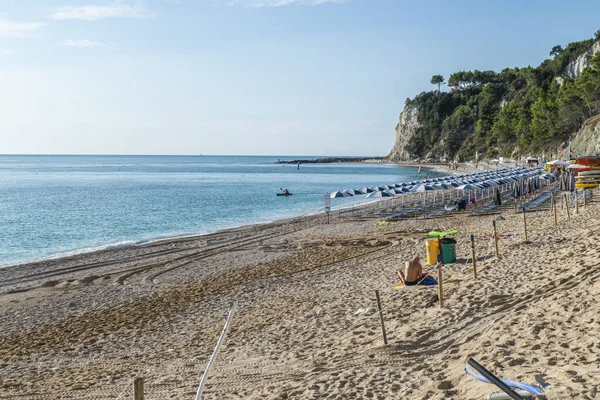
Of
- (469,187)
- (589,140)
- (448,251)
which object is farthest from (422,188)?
(589,140)

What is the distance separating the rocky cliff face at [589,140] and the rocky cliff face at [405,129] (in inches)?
3962

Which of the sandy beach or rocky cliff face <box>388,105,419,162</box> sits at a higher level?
rocky cliff face <box>388,105,419,162</box>

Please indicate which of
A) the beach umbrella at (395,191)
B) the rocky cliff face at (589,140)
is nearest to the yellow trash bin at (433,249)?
the beach umbrella at (395,191)

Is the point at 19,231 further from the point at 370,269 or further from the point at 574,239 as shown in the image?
the point at 574,239

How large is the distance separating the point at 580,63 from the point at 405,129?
260 ft

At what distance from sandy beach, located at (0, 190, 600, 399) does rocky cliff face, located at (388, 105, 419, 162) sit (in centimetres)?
14736

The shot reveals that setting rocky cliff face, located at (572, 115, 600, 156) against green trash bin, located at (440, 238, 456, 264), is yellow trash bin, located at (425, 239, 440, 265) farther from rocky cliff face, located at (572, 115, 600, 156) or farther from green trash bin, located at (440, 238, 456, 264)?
rocky cliff face, located at (572, 115, 600, 156)

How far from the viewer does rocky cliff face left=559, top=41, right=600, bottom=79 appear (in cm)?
8741

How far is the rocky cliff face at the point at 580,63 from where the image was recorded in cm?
8741

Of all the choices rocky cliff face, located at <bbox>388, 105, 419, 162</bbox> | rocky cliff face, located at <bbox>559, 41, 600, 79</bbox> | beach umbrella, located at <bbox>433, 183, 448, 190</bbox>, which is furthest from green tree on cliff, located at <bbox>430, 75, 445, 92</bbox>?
beach umbrella, located at <bbox>433, 183, 448, 190</bbox>

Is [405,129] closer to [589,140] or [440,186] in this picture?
[589,140]

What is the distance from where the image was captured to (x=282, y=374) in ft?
27.0

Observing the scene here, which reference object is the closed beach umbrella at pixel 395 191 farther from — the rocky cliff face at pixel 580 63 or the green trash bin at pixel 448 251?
the rocky cliff face at pixel 580 63

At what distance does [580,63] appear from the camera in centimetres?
→ 9231
